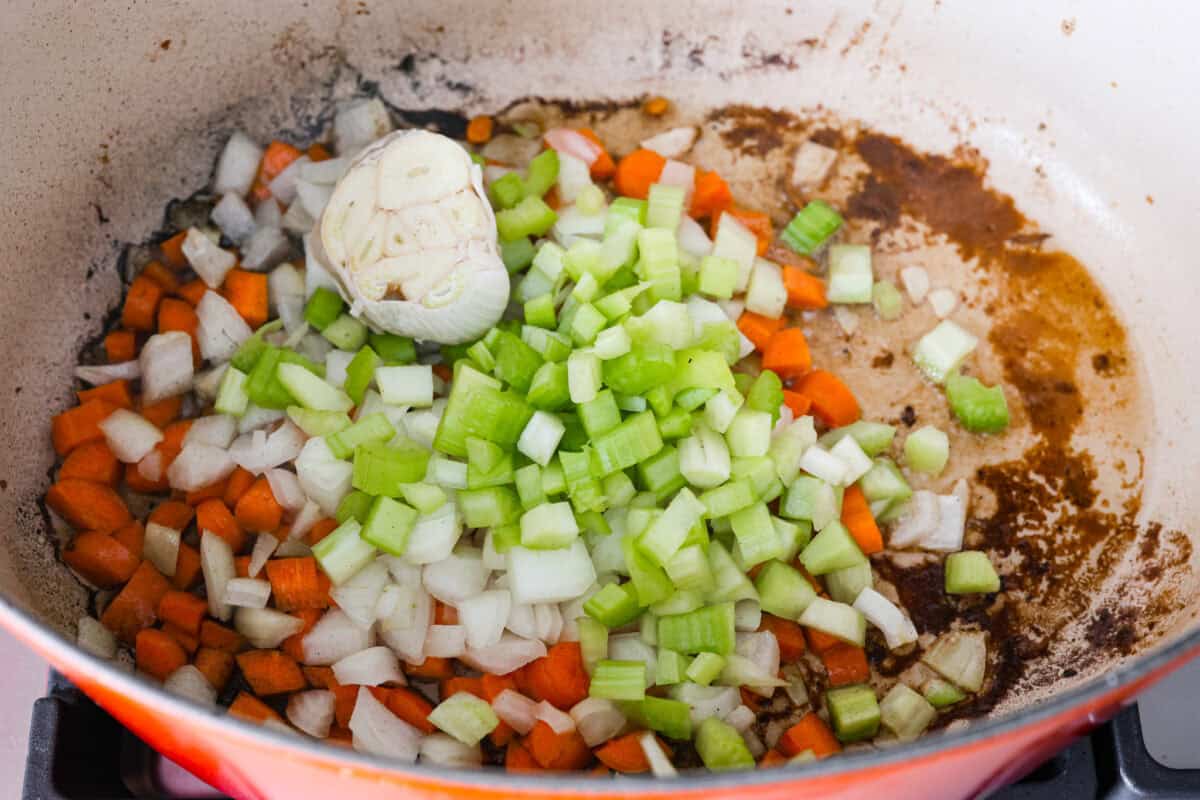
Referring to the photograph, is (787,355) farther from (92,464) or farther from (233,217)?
(92,464)

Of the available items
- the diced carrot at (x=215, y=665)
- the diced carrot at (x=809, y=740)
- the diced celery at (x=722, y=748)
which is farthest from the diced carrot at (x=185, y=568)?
the diced carrot at (x=809, y=740)

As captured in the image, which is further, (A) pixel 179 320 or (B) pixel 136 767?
(A) pixel 179 320

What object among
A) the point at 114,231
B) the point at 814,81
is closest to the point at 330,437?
the point at 114,231

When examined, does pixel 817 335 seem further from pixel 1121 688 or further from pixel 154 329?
pixel 154 329

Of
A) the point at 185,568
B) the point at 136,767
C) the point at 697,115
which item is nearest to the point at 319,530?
the point at 185,568

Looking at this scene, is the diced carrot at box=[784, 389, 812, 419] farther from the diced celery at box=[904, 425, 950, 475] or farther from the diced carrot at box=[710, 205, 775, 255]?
the diced carrot at box=[710, 205, 775, 255]

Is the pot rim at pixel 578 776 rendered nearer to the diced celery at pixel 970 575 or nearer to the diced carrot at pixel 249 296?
the diced celery at pixel 970 575
